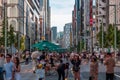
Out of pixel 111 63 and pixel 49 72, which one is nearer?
pixel 111 63

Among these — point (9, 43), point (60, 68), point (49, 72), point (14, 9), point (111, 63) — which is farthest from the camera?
point (14, 9)

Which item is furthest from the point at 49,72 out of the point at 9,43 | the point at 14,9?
the point at 14,9

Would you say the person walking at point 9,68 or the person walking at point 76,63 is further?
the person walking at point 76,63

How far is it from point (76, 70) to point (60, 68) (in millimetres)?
1276

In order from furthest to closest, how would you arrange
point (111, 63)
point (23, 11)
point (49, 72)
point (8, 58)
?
point (23, 11) → point (49, 72) → point (111, 63) → point (8, 58)

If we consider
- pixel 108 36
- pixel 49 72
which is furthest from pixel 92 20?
pixel 49 72

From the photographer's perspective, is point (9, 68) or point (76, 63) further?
point (76, 63)

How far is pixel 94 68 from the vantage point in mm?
22016

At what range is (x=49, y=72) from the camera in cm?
3591

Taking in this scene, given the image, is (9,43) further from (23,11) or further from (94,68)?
(94,68)

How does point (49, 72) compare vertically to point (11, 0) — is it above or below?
below

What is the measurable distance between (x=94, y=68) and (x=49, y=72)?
1416cm

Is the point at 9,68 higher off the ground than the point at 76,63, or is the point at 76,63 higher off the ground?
the point at 9,68

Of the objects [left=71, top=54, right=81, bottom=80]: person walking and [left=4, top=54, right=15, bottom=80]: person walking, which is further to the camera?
[left=71, top=54, right=81, bottom=80]: person walking
